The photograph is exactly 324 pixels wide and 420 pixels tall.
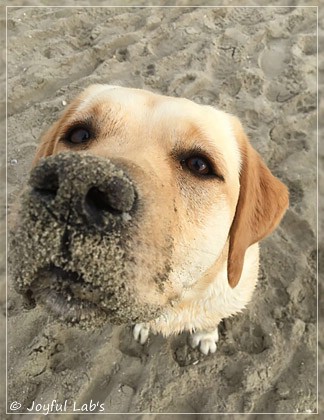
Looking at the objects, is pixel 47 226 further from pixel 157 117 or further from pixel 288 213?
pixel 288 213

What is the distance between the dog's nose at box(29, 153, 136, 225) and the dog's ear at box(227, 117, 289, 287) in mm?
1197

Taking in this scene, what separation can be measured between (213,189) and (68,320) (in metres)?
1.06

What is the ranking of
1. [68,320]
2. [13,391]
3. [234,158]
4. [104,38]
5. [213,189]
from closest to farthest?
[68,320], [213,189], [234,158], [13,391], [104,38]

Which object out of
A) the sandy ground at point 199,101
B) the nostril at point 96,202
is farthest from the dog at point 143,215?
the sandy ground at point 199,101

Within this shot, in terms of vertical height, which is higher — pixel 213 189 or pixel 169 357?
pixel 213 189

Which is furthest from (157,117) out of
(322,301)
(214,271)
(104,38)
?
(104,38)

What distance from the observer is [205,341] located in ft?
10.9

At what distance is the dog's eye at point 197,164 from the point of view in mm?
2322

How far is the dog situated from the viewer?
1.49 metres

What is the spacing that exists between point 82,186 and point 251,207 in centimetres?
147

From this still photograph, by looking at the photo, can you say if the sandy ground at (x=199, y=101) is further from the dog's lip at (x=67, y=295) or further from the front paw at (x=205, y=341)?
the dog's lip at (x=67, y=295)

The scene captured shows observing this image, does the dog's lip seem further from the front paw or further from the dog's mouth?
the front paw

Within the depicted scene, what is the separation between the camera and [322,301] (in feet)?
11.8

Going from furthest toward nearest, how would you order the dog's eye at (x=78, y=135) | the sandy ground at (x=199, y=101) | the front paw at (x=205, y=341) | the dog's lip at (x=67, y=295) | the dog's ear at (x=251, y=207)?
the front paw at (x=205, y=341) < the sandy ground at (x=199, y=101) < the dog's ear at (x=251, y=207) < the dog's eye at (x=78, y=135) < the dog's lip at (x=67, y=295)
